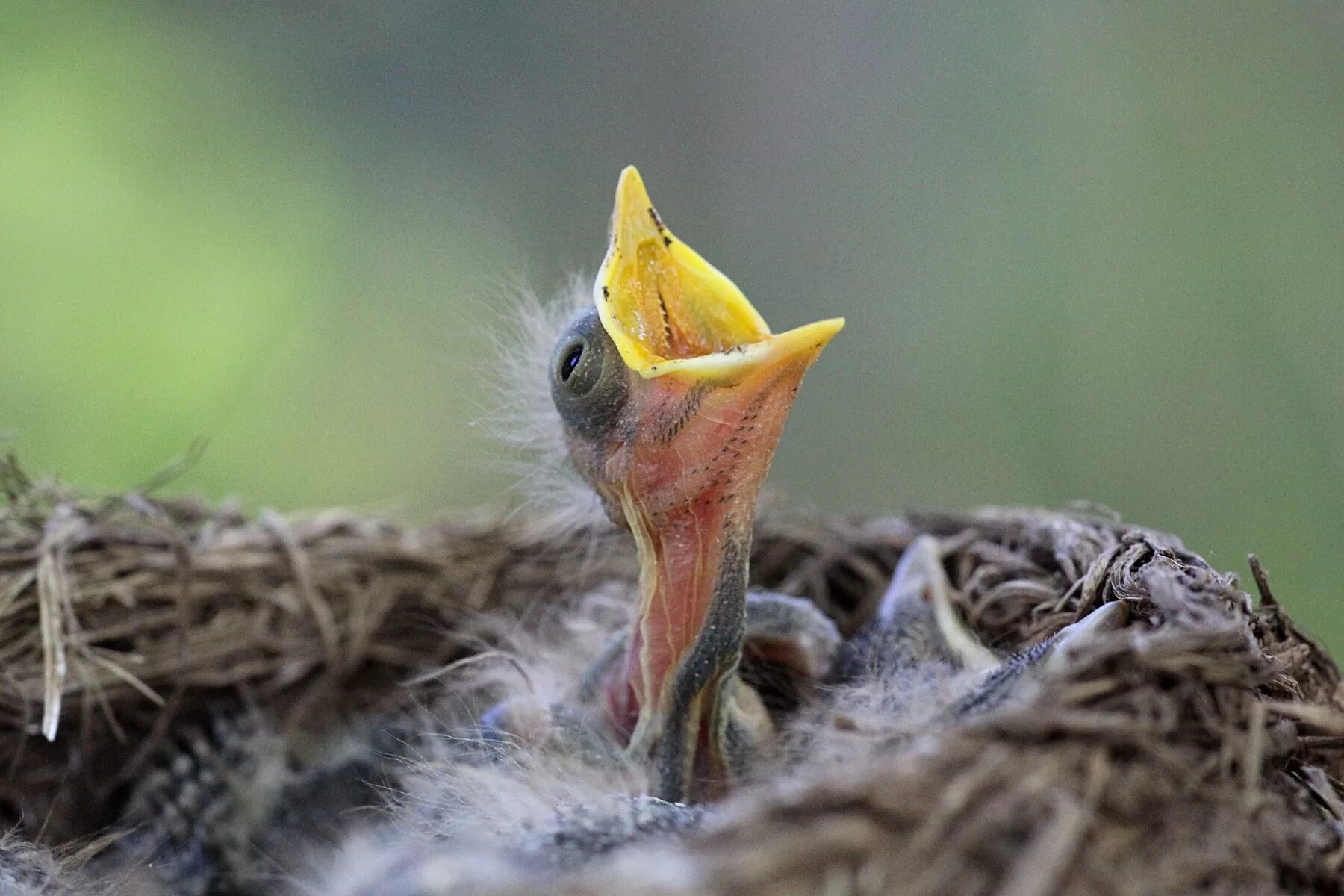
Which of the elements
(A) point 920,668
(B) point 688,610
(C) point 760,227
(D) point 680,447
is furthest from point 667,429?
(C) point 760,227

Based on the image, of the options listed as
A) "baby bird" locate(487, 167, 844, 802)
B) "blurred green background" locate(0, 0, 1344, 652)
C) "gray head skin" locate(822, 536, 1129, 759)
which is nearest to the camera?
"gray head skin" locate(822, 536, 1129, 759)

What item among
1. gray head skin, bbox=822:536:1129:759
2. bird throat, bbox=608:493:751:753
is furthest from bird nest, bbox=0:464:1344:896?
bird throat, bbox=608:493:751:753

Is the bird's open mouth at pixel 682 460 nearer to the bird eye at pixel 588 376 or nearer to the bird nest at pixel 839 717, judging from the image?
the bird eye at pixel 588 376

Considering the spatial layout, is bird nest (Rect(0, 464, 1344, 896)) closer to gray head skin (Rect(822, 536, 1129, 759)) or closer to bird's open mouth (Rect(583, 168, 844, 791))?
gray head skin (Rect(822, 536, 1129, 759))

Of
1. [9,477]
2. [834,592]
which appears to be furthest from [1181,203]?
[9,477]

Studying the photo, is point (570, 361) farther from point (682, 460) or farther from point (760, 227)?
point (760, 227)

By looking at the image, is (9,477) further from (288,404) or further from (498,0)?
(498,0)
